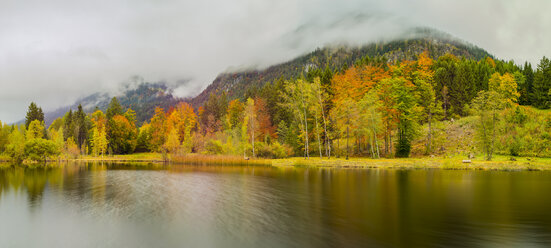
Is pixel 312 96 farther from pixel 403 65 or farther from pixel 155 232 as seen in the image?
pixel 155 232

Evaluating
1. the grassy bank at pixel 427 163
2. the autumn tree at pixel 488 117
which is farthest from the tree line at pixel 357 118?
the grassy bank at pixel 427 163

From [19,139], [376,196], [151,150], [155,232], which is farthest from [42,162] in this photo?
[376,196]

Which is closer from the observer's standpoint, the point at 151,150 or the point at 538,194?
the point at 538,194

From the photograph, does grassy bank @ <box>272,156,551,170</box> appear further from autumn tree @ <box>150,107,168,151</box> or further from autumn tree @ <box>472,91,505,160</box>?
autumn tree @ <box>150,107,168,151</box>

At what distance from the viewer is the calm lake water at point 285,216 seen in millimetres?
11281

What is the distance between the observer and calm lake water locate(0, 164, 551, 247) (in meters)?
11.3

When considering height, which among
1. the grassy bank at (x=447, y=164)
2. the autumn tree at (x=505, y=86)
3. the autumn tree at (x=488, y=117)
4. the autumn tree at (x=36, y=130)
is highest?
the autumn tree at (x=505, y=86)

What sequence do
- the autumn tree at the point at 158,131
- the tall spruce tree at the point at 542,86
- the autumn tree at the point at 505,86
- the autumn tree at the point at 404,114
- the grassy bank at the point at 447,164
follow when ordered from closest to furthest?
the grassy bank at the point at 447,164, the autumn tree at the point at 404,114, the autumn tree at the point at 505,86, the tall spruce tree at the point at 542,86, the autumn tree at the point at 158,131

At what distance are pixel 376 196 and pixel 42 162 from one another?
257 feet

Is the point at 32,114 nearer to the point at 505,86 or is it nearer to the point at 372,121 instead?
the point at 372,121

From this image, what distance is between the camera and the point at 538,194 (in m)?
19.1

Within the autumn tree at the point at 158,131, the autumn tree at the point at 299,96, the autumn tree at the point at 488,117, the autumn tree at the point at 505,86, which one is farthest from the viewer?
the autumn tree at the point at 158,131

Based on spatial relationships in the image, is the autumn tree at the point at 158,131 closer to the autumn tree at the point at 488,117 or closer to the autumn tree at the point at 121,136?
the autumn tree at the point at 121,136

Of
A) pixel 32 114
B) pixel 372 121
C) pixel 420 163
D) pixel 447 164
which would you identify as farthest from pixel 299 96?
pixel 32 114
